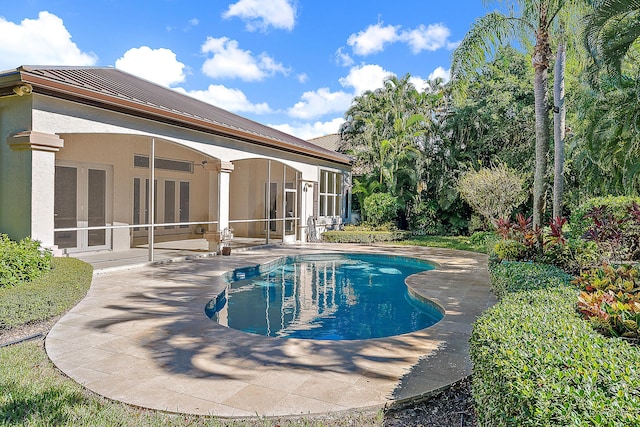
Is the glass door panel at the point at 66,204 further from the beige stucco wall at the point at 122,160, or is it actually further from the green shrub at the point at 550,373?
the green shrub at the point at 550,373

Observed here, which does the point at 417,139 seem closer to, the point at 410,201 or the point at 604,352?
the point at 410,201

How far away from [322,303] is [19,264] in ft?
20.0

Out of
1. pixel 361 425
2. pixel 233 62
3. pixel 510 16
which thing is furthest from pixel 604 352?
pixel 233 62

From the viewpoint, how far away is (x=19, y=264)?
7039mm

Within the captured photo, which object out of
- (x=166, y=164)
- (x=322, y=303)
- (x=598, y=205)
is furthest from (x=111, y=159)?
(x=598, y=205)

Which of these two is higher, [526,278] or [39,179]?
[39,179]

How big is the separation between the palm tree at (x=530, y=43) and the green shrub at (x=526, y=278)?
5750mm

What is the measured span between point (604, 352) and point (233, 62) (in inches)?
1471

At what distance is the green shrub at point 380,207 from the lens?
22.8 metres

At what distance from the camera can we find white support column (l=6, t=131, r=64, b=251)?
9047mm

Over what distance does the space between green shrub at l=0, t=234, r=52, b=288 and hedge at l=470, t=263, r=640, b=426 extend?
6.91m

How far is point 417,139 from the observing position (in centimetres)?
2464

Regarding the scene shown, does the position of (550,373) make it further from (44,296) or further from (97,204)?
(97,204)

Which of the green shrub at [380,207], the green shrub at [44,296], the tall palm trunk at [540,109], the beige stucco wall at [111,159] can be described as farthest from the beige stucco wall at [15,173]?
the green shrub at [380,207]
